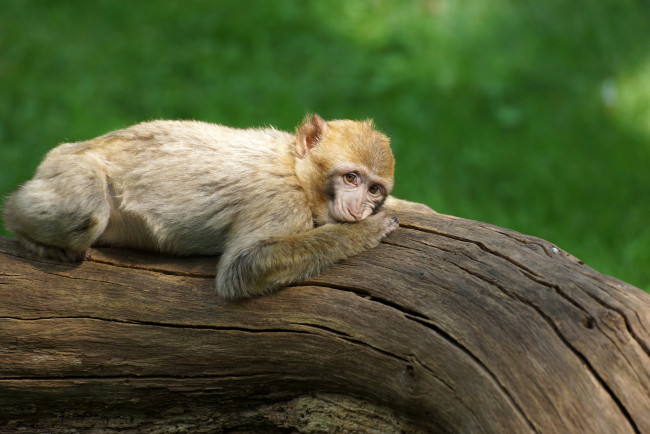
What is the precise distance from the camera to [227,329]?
15.9 ft

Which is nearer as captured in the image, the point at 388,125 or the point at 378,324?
the point at 378,324

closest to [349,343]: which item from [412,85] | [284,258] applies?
[284,258]

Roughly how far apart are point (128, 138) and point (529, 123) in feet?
19.5

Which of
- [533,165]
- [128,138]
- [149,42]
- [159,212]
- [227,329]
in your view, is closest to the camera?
[227,329]

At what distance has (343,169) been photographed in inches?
206

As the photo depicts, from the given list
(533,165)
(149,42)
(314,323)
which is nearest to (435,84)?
(533,165)

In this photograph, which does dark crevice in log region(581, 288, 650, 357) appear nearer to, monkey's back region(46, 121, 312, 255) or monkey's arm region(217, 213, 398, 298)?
monkey's arm region(217, 213, 398, 298)

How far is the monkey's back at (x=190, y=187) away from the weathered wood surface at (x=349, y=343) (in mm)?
203

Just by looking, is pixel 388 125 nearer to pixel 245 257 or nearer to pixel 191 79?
pixel 191 79

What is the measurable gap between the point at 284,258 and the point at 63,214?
161 cm

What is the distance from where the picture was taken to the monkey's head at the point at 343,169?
5.25 m

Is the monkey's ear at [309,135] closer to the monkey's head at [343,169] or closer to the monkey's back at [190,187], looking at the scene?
the monkey's head at [343,169]

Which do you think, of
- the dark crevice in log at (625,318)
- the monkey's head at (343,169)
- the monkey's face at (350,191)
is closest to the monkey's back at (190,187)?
the monkey's head at (343,169)

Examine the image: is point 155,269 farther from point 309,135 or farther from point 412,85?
point 412,85
